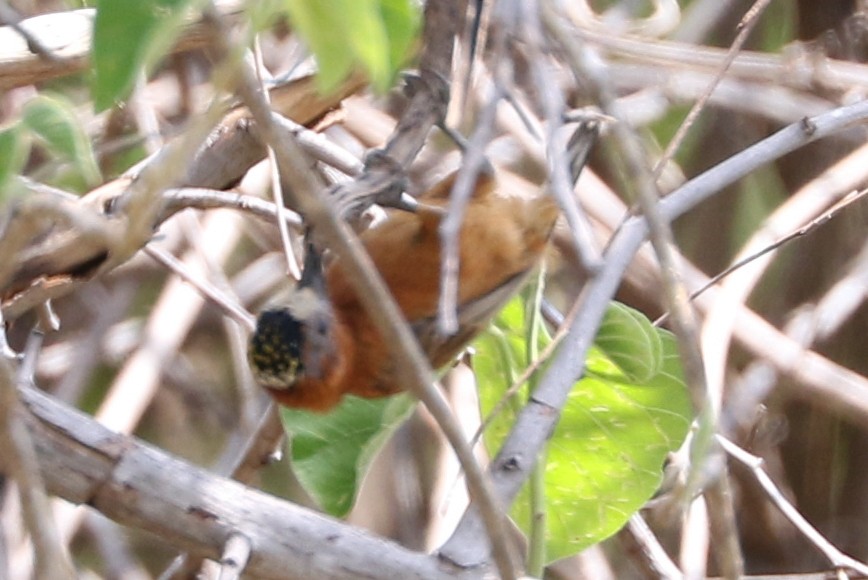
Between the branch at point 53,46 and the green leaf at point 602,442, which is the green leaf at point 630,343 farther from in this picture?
the branch at point 53,46

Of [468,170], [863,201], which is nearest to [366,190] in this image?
[468,170]

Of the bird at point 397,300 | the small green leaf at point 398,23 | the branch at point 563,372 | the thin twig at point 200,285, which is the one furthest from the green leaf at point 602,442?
the small green leaf at point 398,23

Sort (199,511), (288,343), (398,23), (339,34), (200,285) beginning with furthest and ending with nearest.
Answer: (200,285) → (288,343) → (199,511) → (398,23) → (339,34)

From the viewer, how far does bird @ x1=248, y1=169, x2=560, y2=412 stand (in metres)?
1.42

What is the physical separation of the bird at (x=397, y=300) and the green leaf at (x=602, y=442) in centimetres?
6

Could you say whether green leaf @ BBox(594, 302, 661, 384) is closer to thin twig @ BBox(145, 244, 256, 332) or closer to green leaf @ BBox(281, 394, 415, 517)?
green leaf @ BBox(281, 394, 415, 517)

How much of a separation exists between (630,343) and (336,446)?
0.37 m

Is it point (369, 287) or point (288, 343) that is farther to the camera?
point (288, 343)

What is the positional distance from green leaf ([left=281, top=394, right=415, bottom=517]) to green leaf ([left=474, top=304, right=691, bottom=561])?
124 millimetres

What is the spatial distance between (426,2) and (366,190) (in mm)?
338

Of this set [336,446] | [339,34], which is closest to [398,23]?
[339,34]

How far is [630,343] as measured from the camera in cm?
131

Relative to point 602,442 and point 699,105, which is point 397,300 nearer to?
point 602,442

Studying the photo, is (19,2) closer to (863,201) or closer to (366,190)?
(366,190)
